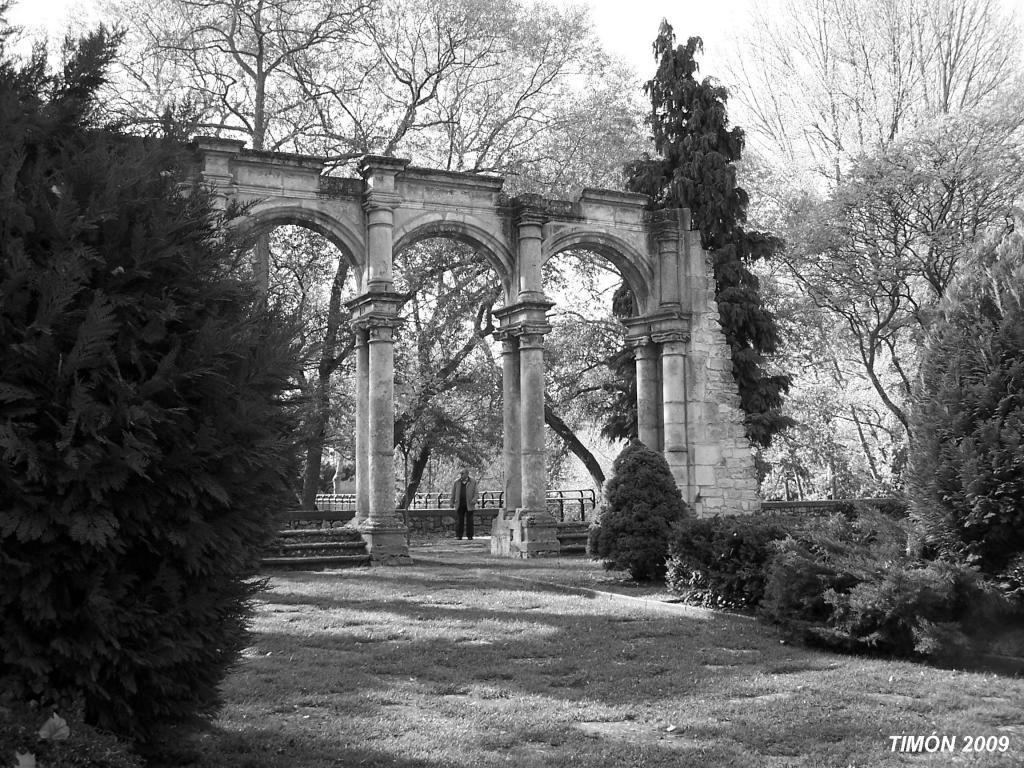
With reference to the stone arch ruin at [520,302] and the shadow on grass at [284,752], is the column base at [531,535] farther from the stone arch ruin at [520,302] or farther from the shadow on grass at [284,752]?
the shadow on grass at [284,752]

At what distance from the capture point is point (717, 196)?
76.9ft

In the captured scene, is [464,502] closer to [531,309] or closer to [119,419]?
[531,309]

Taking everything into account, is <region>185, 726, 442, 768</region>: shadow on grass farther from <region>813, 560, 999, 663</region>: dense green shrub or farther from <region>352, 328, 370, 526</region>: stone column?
<region>352, 328, 370, 526</region>: stone column

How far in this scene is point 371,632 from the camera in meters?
8.48

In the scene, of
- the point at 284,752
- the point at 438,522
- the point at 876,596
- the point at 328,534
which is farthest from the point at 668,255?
the point at 284,752

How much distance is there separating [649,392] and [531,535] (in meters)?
4.34

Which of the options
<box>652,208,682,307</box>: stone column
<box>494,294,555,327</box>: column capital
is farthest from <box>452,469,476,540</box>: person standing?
<box>652,208,682,307</box>: stone column

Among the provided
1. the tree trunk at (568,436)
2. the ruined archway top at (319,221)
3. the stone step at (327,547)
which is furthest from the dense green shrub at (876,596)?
the tree trunk at (568,436)

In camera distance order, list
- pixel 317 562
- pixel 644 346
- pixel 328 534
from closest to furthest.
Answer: pixel 317 562, pixel 328 534, pixel 644 346

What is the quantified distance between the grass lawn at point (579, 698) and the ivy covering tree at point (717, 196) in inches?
582

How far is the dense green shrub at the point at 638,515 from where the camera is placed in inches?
473

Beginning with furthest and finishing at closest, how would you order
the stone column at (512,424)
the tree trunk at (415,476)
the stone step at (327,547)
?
the tree trunk at (415,476) → the stone column at (512,424) → the stone step at (327,547)

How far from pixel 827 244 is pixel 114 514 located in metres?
22.3

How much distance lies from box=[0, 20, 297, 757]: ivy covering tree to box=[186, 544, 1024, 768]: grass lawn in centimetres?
88
